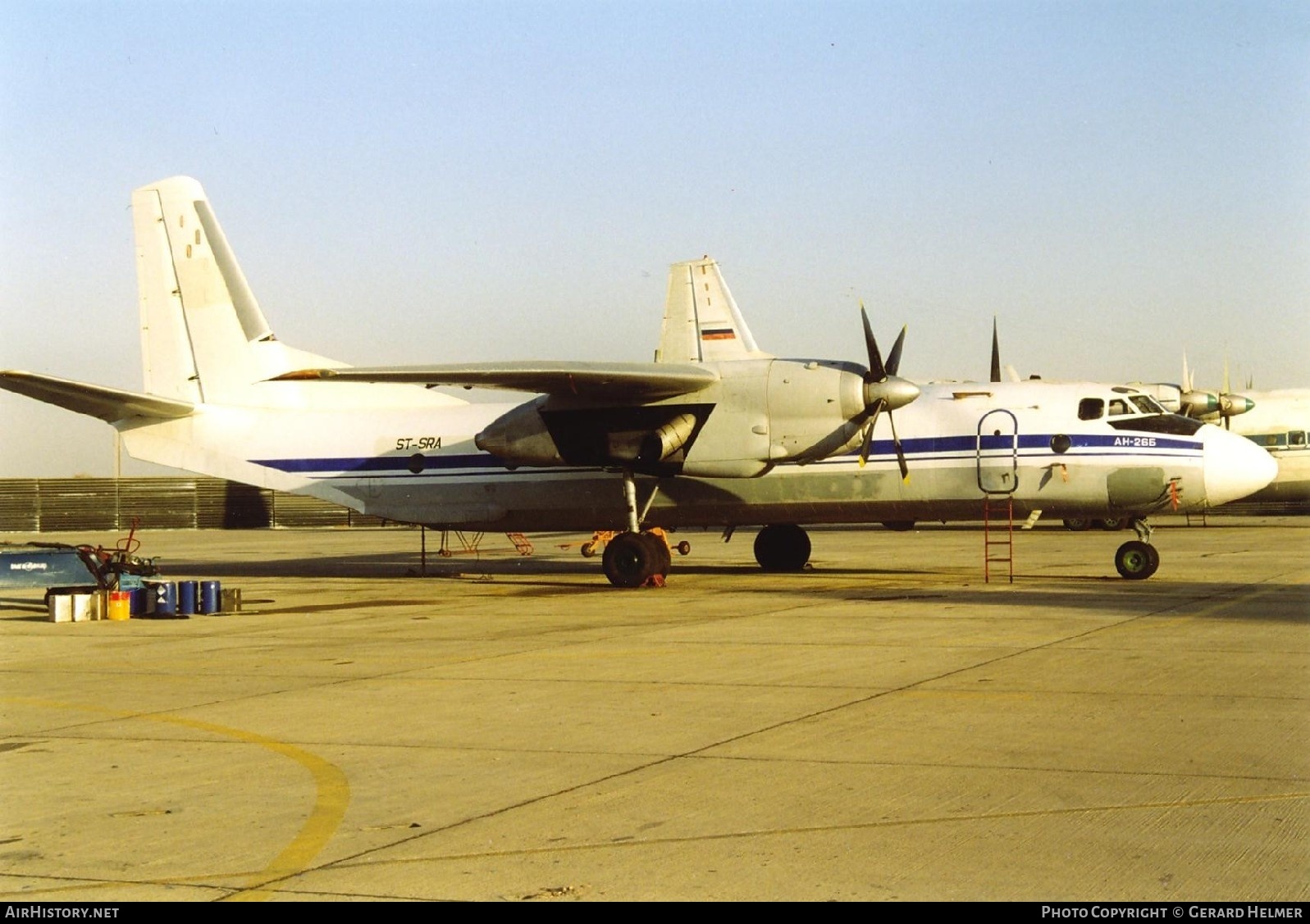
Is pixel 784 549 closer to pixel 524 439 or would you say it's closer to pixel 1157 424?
pixel 524 439

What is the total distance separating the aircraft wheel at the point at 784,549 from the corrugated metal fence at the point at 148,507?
1577 inches

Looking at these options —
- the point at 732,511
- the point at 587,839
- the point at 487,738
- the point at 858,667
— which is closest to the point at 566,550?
the point at 732,511

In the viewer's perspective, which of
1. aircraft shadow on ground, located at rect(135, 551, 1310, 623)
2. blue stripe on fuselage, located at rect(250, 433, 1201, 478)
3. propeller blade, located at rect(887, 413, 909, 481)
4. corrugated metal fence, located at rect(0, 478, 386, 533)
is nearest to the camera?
aircraft shadow on ground, located at rect(135, 551, 1310, 623)

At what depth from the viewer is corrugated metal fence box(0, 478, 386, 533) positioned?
219 ft

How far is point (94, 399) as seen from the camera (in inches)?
1073

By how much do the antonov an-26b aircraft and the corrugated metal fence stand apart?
36.8 meters

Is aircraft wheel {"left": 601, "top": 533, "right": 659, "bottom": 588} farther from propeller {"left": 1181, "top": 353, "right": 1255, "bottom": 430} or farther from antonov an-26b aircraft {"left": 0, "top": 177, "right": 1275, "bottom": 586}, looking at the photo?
propeller {"left": 1181, "top": 353, "right": 1255, "bottom": 430}

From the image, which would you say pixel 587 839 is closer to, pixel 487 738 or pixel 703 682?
pixel 487 738

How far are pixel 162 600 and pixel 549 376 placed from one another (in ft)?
24.1

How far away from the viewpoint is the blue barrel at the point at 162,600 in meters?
20.2

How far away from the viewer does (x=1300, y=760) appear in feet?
27.9

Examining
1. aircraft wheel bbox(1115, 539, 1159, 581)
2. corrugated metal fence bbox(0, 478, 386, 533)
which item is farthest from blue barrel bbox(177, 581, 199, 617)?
corrugated metal fence bbox(0, 478, 386, 533)

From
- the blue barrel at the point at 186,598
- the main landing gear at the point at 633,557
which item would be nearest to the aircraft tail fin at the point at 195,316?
the main landing gear at the point at 633,557

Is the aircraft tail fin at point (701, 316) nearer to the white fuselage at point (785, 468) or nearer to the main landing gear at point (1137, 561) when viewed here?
the white fuselage at point (785, 468)
